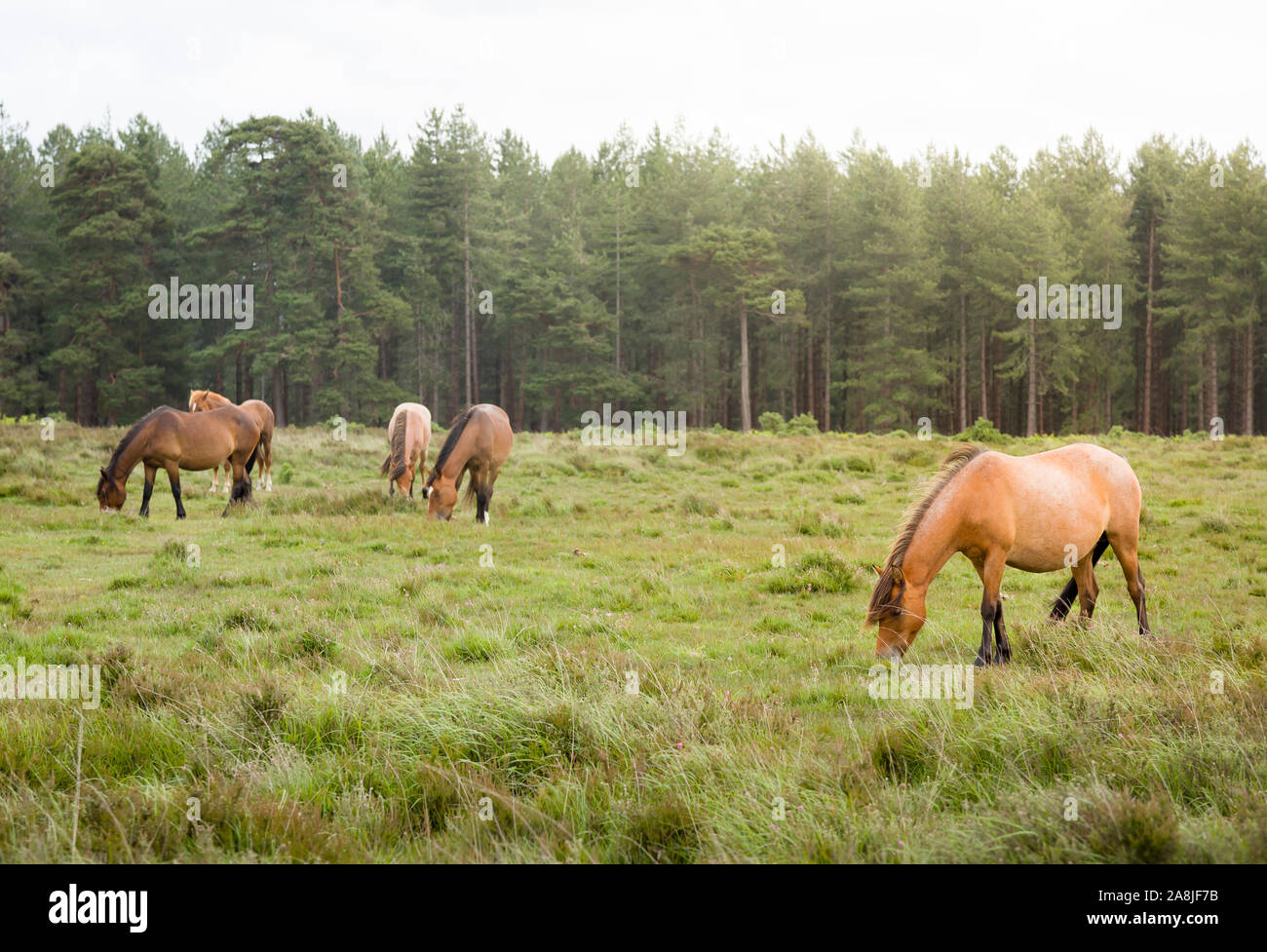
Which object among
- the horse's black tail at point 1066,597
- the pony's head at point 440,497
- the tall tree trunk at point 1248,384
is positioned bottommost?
the horse's black tail at point 1066,597

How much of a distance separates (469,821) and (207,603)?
19.9 ft

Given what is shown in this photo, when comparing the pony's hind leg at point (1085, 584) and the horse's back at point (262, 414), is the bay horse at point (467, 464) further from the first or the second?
the pony's hind leg at point (1085, 584)

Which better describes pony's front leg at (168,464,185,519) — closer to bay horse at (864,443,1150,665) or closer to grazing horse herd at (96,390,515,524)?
grazing horse herd at (96,390,515,524)

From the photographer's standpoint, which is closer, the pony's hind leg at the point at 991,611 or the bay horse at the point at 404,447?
the pony's hind leg at the point at 991,611

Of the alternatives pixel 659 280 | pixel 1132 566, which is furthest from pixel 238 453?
pixel 659 280

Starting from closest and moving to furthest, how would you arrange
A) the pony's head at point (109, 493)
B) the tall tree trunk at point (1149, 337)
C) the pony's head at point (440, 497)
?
1. the pony's head at point (440, 497)
2. the pony's head at point (109, 493)
3. the tall tree trunk at point (1149, 337)

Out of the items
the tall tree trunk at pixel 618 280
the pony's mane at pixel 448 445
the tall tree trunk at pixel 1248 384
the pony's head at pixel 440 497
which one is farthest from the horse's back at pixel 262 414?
the tall tree trunk at pixel 1248 384

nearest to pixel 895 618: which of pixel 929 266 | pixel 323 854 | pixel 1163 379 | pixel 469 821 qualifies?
pixel 469 821

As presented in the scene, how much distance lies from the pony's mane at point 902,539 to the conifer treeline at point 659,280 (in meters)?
37.6

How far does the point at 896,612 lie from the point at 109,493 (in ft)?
44.1

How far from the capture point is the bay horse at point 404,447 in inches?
630

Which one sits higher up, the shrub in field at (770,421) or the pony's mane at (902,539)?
the shrub in field at (770,421)

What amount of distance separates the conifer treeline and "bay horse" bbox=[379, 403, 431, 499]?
28.3m
